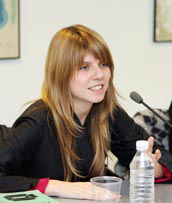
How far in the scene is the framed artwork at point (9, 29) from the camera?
8.55 ft

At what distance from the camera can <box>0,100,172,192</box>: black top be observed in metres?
1.49

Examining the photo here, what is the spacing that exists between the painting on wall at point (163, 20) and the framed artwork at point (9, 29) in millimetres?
864

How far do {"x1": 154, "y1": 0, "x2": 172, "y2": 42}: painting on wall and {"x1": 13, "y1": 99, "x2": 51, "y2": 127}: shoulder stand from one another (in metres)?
1.17

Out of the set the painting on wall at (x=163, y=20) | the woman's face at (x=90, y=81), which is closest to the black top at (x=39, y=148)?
the woman's face at (x=90, y=81)

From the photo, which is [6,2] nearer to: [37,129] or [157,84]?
[157,84]

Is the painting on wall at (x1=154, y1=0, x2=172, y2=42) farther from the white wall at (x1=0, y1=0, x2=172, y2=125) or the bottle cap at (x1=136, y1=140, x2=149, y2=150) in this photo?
the bottle cap at (x1=136, y1=140, x2=149, y2=150)

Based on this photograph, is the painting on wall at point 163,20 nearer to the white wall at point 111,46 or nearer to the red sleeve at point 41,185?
the white wall at point 111,46

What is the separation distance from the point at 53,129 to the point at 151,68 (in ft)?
3.94

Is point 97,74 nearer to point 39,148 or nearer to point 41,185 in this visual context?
point 39,148

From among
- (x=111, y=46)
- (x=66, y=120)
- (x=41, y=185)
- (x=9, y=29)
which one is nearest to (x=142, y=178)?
(x=41, y=185)

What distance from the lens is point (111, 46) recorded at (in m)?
2.65

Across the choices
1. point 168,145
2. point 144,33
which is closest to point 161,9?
point 144,33

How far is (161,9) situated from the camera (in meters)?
2.56

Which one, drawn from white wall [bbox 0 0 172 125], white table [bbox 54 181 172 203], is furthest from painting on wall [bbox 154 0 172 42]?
white table [bbox 54 181 172 203]
